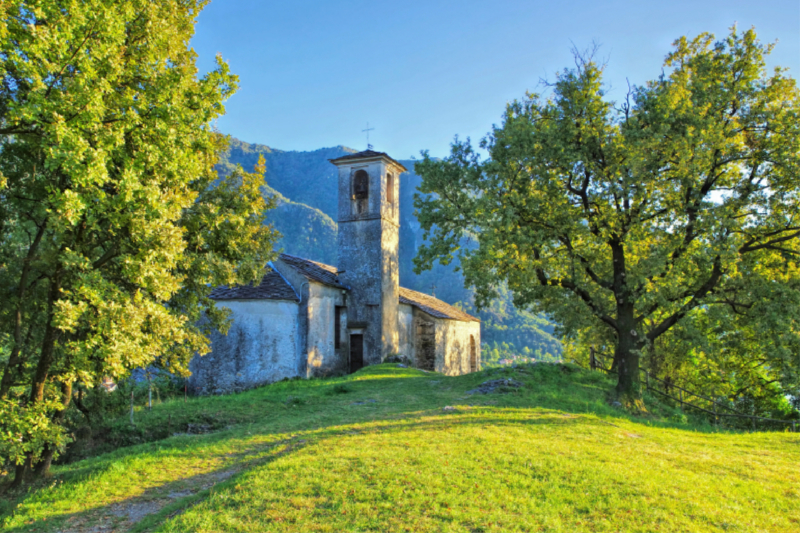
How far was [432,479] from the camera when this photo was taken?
643 cm

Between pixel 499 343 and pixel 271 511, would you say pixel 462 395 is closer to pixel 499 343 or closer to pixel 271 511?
pixel 271 511

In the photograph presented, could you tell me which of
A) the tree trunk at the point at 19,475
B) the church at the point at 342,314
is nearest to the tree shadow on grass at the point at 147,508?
the tree trunk at the point at 19,475

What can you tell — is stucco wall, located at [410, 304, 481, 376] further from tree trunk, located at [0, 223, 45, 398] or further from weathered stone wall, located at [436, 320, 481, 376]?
tree trunk, located at [0, 223, 45, 398]

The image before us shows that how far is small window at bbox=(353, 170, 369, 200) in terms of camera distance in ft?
82.2

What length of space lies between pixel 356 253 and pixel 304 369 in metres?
6.75

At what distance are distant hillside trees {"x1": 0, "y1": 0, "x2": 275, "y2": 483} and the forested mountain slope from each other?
188 feet

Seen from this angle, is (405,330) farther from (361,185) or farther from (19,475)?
(19,475)

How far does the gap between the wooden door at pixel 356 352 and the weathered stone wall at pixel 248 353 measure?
160 inches

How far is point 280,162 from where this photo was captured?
125938mm

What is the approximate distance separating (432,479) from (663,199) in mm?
11816

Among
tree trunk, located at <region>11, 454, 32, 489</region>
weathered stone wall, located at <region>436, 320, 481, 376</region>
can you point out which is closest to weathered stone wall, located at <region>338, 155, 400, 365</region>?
weathered stone wall, located at <region>436, 320, 481, 376</region>

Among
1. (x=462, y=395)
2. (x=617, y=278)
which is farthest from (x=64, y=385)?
(x=617, y=278)

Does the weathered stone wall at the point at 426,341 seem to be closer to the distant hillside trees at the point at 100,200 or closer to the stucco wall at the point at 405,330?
the stucco wall at the point at 405,330

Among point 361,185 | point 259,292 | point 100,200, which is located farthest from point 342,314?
point 100,200
